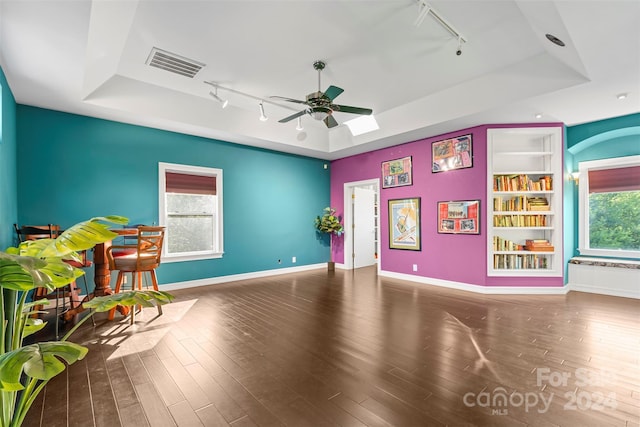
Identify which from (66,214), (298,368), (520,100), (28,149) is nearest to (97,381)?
(298,368)

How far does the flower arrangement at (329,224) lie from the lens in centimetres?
719

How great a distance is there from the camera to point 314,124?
246 inches

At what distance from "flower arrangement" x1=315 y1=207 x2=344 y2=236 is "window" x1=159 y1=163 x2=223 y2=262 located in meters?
2.52

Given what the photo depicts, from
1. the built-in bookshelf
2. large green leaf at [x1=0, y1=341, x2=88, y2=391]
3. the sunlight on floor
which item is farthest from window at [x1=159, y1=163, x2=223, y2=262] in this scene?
the built-in bookshelf

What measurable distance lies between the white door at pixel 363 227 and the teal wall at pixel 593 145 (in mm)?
4098

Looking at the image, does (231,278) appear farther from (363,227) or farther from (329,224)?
(363,227)

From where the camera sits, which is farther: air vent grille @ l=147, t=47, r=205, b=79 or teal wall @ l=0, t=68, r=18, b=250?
air vent grille @ l=147, t=47, r=205, b=79

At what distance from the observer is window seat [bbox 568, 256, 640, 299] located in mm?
4574

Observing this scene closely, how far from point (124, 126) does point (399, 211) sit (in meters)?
5.42

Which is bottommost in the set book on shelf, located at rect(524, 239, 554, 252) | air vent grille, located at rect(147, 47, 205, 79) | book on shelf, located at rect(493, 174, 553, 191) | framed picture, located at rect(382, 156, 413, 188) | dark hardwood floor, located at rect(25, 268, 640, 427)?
dark hardwood floor, located at rect(25, 268, 640, 427)

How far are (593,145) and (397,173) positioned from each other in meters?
3.49

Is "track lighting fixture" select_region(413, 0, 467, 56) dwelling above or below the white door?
above

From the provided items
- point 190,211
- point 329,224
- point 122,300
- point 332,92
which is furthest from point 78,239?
point 329,224

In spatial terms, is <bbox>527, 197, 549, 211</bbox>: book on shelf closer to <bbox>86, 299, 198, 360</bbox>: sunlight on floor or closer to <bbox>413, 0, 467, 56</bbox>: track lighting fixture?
<bbox>413, 0, 467, 56</bbox>: track lighting fixture
